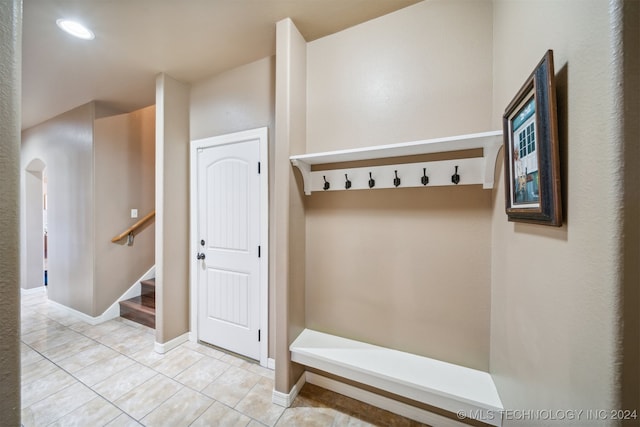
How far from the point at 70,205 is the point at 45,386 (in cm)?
217

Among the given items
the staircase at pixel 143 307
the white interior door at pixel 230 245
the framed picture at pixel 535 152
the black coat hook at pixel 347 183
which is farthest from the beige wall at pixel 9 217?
the staircase at pixel 143 307

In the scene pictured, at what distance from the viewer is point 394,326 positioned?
5.50ft

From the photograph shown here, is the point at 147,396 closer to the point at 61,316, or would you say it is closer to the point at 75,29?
the point at 61,316

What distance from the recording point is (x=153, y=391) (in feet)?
6.04

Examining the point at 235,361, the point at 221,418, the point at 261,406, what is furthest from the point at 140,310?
the point at 261,406

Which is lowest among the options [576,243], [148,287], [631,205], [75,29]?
[148,287]

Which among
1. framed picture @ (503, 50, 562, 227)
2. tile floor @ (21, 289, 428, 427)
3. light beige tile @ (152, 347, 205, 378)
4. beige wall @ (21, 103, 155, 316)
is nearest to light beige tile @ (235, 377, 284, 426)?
tile floor @ (21, 289, 428, 427)

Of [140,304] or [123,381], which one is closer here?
[123,381]

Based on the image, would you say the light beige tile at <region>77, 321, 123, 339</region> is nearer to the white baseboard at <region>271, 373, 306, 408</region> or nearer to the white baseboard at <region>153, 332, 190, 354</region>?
the white baseboard at <region>153, 332, 190, 354</region>

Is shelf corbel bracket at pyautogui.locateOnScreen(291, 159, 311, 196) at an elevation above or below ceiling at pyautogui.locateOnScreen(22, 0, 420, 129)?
below

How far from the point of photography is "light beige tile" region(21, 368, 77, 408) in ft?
5.84

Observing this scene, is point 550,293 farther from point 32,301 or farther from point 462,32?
point 32,301

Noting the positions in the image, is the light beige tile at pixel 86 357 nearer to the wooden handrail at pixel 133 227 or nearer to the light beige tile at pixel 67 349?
the light beige tile at pixel 67 349

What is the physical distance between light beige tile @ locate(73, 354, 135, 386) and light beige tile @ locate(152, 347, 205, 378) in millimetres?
274
